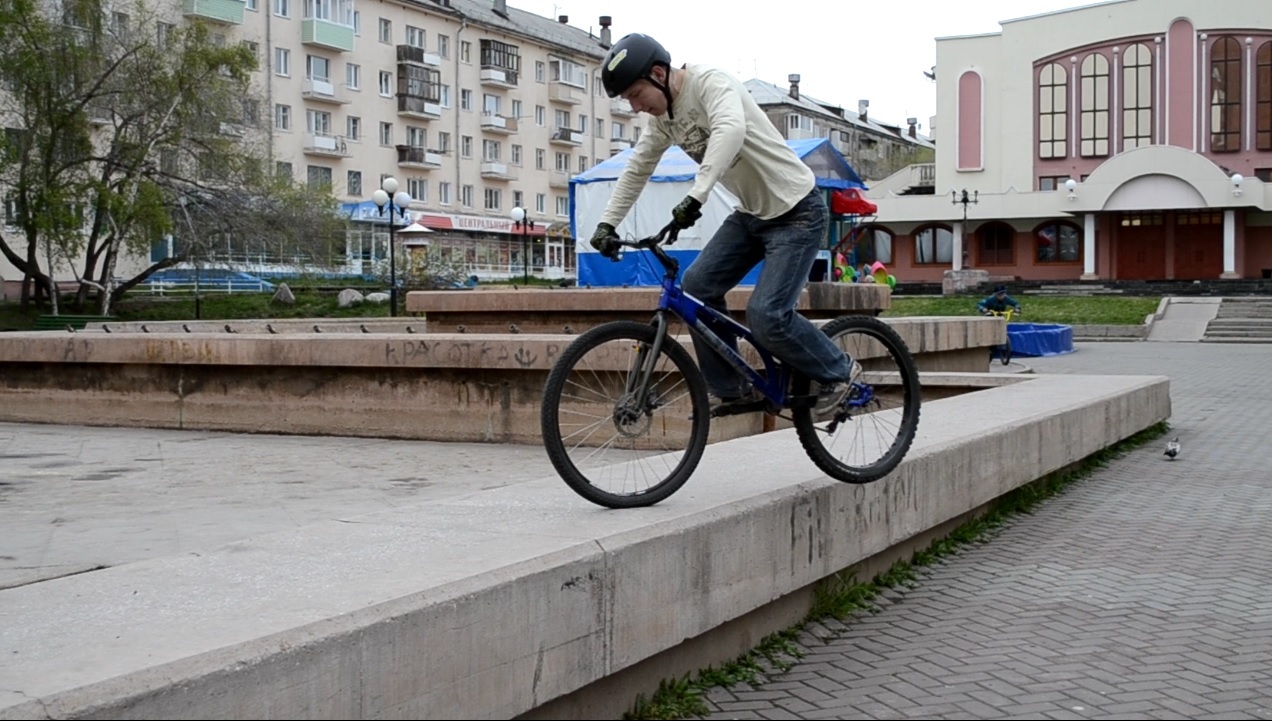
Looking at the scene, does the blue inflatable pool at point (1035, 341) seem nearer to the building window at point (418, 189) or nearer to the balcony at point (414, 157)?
the balcony at point (414, 157)

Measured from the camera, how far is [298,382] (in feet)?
38.4

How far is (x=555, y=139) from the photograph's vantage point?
83.1m

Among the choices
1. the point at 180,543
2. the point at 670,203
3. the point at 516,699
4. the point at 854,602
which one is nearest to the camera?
the point at 516,699

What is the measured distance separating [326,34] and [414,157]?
8.42 metres

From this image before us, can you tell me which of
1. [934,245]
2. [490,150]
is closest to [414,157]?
[490,150]

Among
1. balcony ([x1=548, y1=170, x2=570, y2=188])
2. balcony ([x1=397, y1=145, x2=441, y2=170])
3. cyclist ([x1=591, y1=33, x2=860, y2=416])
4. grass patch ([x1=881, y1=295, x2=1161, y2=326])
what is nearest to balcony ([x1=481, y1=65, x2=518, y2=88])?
balcony ([x1=548, y1=170, x2=570, y2=188])

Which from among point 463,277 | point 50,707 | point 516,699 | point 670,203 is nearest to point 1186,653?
point 516,699

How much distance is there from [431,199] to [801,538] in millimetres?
68791

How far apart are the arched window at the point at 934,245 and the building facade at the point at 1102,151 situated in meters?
0.08

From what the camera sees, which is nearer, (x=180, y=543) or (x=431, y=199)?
(x=180, y=543)

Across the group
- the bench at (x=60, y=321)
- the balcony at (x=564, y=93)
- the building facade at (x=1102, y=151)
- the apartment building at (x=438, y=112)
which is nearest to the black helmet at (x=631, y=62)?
the bench at (x=60, y=321)

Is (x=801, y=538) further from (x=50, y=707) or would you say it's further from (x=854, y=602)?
(x=50, y=707)

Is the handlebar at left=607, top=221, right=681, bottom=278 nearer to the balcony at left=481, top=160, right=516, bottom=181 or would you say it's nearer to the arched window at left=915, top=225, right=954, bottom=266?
the arched window at left=915, top=225, right=954, bottom=266

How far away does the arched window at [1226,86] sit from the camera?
67938 mm
